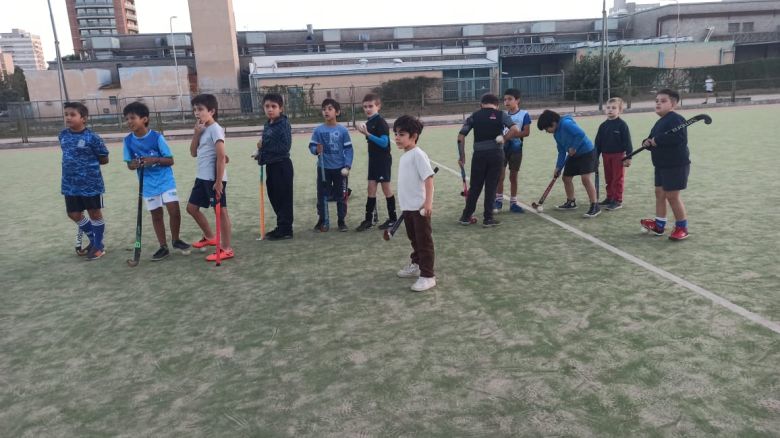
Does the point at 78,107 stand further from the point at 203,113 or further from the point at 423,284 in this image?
the point at 423,284

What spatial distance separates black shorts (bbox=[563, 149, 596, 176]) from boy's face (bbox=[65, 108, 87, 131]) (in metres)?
6.57

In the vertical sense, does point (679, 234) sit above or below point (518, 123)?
below

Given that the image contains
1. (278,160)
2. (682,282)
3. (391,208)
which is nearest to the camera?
(682,282)

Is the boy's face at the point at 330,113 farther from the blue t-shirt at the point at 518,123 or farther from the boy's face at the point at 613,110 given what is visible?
the boy's face at the point at 613,110

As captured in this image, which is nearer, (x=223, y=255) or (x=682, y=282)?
(x=682, y=282)

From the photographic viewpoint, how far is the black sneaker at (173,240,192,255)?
6777 mm

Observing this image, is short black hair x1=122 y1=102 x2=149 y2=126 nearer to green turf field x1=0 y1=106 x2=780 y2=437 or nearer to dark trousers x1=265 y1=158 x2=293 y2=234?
dark trousers x1=265 y1=158 x2=293 y2=234

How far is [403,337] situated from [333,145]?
407cm

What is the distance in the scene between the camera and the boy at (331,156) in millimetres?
7566

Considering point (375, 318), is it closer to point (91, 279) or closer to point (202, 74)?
point (91, 279)

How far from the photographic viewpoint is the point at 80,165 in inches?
253

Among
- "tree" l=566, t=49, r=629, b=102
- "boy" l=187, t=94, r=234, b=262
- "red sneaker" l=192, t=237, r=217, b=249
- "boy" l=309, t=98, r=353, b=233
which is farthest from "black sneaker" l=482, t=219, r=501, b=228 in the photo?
"tree" l=566, t=49, r=629, b=102

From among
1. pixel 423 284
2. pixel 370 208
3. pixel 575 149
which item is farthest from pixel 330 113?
pixel 575 149

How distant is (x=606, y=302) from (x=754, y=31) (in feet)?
240
